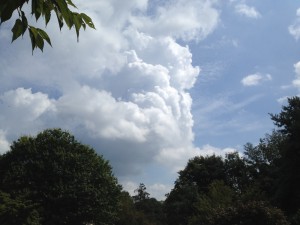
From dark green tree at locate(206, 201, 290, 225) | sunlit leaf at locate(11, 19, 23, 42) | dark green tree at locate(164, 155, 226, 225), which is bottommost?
sunlit leaf at locate(11, 19, 23, 42)

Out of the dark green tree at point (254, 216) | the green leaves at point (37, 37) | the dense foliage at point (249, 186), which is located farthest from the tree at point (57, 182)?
the green leaves at point (37, 37)

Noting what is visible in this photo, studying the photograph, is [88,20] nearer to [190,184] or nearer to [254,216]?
[254,216]

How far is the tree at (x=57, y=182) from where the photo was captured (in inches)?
1809

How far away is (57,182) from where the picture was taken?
4803 centimetres

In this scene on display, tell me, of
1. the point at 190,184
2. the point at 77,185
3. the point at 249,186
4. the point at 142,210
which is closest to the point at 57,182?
the point at 77,185

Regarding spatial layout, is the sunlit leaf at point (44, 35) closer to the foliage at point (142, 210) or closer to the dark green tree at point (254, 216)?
the dark green tree at point (254, 216)

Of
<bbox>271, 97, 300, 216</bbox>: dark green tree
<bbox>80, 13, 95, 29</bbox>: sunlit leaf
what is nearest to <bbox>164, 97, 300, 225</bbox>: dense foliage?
<bbox>271, 97, 300, 216</bbox>: dark green tree

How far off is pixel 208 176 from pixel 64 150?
115 ft

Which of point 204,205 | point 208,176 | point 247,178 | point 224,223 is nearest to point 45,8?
point 224,223

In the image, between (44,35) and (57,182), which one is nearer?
(44,35)

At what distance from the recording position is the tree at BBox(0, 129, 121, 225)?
45938mm

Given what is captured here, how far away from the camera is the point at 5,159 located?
51.2 metres

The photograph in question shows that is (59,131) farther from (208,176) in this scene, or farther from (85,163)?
(208,176)

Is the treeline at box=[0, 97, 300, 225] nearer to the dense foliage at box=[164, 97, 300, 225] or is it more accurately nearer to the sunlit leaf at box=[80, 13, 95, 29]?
the dense foliage at box=[164, 97, 300, 225]
